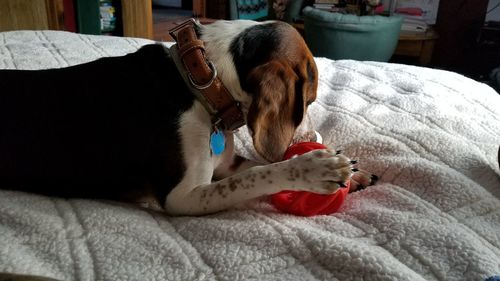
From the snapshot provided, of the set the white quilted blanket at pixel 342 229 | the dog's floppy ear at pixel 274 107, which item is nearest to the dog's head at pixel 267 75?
the dog's floppy ear at pixel 274 107

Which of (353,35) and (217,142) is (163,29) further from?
(217,142)

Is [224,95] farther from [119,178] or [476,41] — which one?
[476,41]

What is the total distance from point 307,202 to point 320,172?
3.9 inches

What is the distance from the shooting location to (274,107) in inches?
52.7

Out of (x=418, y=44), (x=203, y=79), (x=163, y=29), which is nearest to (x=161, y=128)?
(x=203, y=79)

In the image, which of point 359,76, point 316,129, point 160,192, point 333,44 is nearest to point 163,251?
point 160,192

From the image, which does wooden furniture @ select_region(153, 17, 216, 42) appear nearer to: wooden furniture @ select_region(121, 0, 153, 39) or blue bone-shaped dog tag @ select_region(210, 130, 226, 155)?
wooden furniture @ select_region(121, 0, 153, 39)

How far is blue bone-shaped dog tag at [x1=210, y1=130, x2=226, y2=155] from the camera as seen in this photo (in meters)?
1.51

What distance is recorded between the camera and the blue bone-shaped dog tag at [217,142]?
151 cm

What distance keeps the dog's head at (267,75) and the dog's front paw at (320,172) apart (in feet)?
0.33

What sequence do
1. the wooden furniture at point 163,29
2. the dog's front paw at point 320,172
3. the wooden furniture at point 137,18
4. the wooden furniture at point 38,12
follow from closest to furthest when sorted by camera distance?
1. the dog's front paw at point 320,172
2. the wooden furniture at point 38,12
3. the wooden furniture at point 137,18
4. the wooden furniture at point 163,29

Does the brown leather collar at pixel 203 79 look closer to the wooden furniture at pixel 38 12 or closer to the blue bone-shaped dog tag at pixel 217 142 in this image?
the blue bone-shaped dog tag at pixel 217 142

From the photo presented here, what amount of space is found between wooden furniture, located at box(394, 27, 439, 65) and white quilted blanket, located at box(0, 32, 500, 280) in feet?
11.4

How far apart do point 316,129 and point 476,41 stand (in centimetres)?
391
